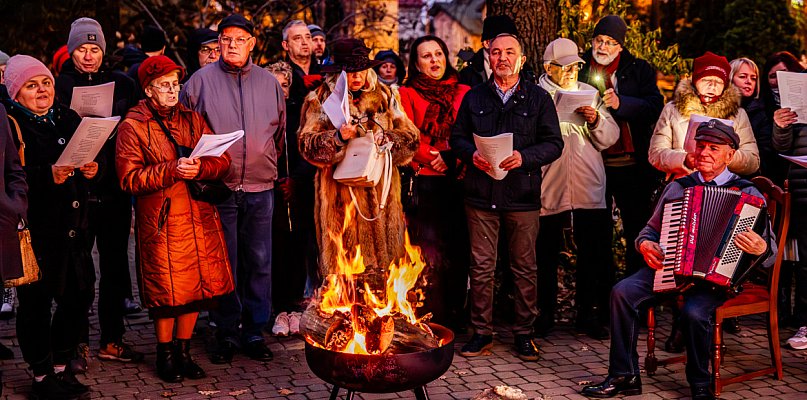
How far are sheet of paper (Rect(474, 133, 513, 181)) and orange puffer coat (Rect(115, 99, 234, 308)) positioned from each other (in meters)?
1.81

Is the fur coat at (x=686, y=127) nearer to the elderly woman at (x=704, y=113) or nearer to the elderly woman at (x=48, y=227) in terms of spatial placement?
the elderly woman at (x=704, y=113)

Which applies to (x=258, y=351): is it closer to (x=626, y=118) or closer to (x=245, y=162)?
(x=245, y=162)

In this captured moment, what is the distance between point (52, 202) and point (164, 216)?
2.35 ft

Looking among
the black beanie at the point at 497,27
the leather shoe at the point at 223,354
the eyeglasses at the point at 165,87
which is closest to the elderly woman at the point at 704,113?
the black beanie at the point at 497,27

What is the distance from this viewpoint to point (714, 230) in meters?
6.18

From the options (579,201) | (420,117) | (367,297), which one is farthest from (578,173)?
(367,297)

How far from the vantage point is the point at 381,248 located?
297 inches

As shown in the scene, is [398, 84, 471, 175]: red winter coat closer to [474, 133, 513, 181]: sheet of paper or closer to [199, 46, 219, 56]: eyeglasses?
[474, 133, 513, 181]: sheet of paper

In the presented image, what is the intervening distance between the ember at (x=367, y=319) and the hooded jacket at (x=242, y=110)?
4.20 ft

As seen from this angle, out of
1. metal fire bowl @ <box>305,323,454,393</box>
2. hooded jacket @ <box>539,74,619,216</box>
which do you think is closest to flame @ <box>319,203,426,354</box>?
metal fire bowl @ <box>305,323,454,393</box>

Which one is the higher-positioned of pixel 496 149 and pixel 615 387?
pixel 496 149

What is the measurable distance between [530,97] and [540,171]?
1.93 ft

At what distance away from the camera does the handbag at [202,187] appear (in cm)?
660

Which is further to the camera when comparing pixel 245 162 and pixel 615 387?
pixel 245 162
